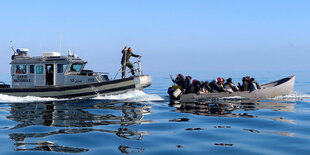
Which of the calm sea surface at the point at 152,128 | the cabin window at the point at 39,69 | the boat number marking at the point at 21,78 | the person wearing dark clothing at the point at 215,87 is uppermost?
the cabin window at the point at 39,69

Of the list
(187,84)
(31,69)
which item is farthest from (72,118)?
(187,84)

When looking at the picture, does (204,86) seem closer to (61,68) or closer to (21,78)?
(61,68)

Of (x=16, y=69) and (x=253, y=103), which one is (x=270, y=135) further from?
(x=16, y=69)

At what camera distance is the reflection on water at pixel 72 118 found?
9.16 meters

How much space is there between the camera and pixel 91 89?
20094mm

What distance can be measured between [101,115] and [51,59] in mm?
8138

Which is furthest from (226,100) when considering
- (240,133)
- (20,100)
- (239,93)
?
(20,100)

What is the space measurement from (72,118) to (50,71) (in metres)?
8.21

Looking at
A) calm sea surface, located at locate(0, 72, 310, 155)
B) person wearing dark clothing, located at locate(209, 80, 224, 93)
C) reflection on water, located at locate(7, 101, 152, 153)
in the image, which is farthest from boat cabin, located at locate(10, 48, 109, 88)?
person wearing dark clothing, located at locate(209, 80, 224, 93)

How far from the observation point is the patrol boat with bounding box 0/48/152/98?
2012cm

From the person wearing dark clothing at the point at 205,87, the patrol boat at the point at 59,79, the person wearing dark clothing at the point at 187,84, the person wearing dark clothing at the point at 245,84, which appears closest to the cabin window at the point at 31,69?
the patrol boat at the point at 59,79

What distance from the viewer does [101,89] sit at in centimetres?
2011

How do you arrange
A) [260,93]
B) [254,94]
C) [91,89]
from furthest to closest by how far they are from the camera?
[260,93] → [254,94] → [91,89]

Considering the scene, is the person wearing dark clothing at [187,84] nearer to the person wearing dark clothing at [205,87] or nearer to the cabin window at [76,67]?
the person wearing dark clothing at [205,87]
